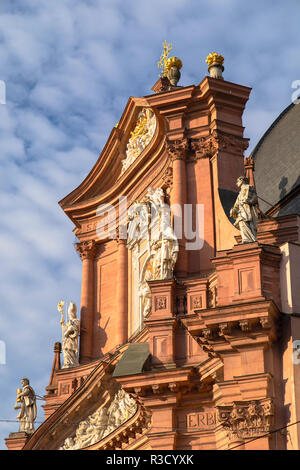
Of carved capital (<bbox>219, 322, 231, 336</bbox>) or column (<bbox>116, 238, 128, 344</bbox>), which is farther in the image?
column (<bbox>116, 238, 128, 344</bbox>)

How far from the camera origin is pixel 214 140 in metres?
23.2

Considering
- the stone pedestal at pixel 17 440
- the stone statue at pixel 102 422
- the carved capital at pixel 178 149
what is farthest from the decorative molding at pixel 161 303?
the stone pedestal at pixel 17 440

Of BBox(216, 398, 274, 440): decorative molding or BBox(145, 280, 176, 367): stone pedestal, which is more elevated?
BBox(145, 280, 176, 367): stone pedestal

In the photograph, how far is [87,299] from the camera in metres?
26.9

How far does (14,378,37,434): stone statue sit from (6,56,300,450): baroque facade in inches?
16.9

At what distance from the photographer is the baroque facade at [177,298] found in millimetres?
18000

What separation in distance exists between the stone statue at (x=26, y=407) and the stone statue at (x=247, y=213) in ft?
29.8

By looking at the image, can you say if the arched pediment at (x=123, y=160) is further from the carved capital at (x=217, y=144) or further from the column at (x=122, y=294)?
the column at (x=122, y=294)

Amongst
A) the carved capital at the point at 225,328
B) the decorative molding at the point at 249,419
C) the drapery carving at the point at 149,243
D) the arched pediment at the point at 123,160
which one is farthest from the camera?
the arched pediment at the point at 123,160

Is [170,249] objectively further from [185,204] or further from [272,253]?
[272,253]

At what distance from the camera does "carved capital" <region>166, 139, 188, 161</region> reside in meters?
23.5

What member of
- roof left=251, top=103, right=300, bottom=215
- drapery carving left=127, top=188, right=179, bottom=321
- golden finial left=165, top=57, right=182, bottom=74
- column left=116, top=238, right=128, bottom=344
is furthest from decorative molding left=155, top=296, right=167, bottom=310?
golden finial left=165, top=57, right=182, bottom=74

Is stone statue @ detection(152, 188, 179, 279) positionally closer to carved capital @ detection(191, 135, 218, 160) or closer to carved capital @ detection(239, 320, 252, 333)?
carved capital @ detection(191, 135, 218, 160)
